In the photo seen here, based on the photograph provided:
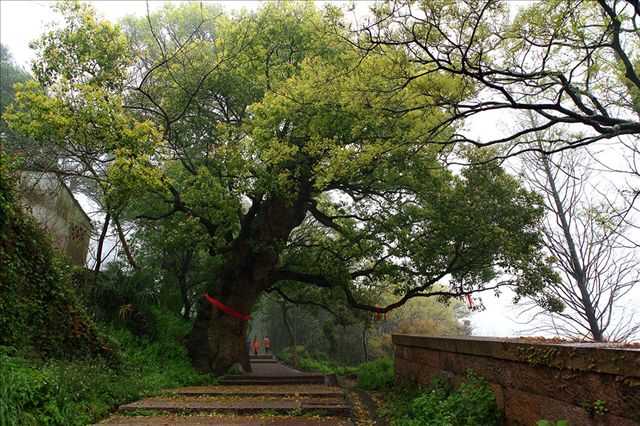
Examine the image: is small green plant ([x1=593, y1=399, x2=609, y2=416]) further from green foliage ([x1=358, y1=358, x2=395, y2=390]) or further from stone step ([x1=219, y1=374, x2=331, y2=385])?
stone step ([x1=219, y1=374, x2=331, y2=385])

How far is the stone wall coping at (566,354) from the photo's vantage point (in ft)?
7.68

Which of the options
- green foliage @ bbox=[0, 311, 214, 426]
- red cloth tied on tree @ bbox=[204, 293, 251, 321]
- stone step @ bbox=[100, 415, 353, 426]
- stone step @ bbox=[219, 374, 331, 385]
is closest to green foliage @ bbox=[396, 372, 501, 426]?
stone step @ bbox=[100, 415, 353, 426]

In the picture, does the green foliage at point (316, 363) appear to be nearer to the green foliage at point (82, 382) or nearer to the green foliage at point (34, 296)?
the green foliage at point (82, 382)

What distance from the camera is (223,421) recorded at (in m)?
4.88

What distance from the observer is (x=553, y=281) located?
27.9 ft

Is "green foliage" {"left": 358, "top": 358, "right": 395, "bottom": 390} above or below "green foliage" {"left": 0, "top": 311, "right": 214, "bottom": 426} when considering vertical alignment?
below

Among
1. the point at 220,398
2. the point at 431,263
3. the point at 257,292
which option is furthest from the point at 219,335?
the point at 431,263

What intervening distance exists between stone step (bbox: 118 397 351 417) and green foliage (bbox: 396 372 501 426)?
3.41ft

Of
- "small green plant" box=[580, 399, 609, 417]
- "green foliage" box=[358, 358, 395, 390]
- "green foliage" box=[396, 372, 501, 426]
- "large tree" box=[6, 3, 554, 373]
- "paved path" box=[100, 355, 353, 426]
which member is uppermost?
"large tree" box=[6, 3, 554, 373]

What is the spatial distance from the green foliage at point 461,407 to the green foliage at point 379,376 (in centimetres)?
486

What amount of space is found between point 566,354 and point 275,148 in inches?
231

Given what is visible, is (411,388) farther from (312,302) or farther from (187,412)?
(312,302)

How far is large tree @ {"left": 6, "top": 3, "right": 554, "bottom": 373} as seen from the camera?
21.5 feet

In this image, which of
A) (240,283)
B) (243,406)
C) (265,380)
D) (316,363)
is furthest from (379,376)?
(316,363)
